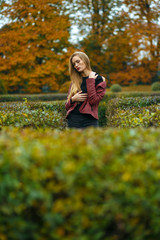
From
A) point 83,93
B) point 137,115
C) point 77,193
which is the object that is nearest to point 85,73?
point 83,93

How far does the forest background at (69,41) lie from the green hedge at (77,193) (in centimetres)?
1259

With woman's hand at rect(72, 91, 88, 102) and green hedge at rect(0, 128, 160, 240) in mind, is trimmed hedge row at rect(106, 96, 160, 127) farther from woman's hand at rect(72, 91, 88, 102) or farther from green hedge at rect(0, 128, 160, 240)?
green hedge at rect(0, 128, 160, 240)

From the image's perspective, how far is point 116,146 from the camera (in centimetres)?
189

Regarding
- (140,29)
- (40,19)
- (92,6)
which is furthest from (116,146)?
(92,6)

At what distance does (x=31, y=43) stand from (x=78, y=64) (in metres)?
12.2

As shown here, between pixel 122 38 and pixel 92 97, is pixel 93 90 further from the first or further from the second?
pixel 122 38

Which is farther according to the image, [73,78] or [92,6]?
[92,6]

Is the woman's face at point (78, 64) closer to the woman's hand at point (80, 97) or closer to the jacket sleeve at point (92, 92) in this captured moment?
the jacket sleeve at point (92, 92)

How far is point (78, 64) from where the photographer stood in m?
4.27

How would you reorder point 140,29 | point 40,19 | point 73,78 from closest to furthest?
point 73,78 < point 40,19 < point 140,29

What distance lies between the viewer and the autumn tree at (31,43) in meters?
14.6

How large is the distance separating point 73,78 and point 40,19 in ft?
42.9

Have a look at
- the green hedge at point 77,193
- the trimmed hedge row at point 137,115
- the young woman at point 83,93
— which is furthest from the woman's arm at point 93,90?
the green hedge at point 77,193

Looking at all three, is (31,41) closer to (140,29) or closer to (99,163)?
(140,29)
